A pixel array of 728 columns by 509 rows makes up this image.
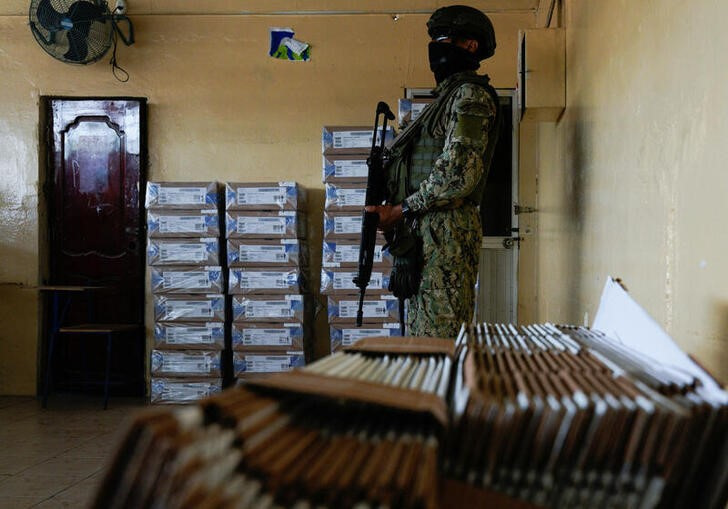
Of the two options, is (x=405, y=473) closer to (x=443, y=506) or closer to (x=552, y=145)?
(x=443, y=506)

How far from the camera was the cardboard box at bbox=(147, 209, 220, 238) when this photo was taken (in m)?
4.30

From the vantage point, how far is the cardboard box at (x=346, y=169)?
164 inches

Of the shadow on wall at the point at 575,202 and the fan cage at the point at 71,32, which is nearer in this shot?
the shadow on wall at the point at 575,202

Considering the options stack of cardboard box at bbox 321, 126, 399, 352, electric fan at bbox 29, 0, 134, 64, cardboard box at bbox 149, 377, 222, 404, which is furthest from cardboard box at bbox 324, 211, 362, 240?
electric fan at bbox 29, 0, 134, 64

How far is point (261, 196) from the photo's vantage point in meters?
4.27

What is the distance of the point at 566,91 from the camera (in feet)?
9.93

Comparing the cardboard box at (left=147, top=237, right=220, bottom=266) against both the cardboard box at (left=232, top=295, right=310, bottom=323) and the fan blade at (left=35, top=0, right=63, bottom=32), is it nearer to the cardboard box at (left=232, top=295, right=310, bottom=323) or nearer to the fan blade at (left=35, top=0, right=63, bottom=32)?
the cardboard box at (left=232, top=295, right=310, bottom=323)

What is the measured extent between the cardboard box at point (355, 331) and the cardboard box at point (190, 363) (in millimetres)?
774

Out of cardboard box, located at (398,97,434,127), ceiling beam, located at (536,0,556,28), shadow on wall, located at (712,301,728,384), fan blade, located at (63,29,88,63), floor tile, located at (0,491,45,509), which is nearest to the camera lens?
shadow on wall, located at (712,301,728,384)

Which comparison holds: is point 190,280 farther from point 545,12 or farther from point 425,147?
point 545,12

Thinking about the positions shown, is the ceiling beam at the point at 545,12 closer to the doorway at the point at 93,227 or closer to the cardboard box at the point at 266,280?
the cardboard box at the point at 266,280

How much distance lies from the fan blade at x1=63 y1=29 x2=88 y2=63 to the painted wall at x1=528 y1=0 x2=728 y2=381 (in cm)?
331

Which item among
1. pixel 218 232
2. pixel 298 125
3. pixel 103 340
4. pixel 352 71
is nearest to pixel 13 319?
pixel 103 340

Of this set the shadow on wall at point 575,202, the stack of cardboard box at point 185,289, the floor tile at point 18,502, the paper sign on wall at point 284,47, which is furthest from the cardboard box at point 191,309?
the shadow on wall at point 575,202
